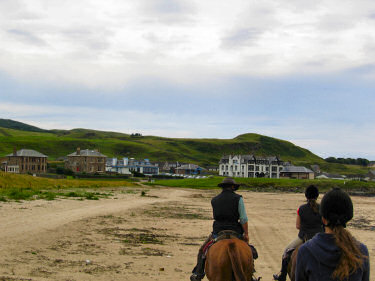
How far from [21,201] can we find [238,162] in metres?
104

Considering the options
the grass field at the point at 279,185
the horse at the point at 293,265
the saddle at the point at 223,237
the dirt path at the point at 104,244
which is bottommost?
the grass field at the point at 279,185

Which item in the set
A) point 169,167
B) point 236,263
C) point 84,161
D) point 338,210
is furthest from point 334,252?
point 169,167

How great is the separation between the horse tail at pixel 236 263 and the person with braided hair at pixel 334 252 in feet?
12.8

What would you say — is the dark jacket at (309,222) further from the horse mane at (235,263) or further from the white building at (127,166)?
the white building at (127,166)

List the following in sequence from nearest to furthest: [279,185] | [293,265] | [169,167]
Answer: [293,265], [279,185], [169,167]

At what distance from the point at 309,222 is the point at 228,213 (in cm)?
222

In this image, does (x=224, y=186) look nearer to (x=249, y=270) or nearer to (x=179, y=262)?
(x=249, y=270)

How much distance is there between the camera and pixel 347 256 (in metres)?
4.21

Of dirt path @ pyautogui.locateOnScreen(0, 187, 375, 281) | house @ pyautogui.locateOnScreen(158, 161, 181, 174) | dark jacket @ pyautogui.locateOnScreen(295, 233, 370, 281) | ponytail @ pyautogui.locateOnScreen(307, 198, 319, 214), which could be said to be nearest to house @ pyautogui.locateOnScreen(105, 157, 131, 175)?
house @ pyautogui.locateOnScreen(158, 161, 181, 174)

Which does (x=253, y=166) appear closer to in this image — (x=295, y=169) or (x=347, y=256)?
(x=295, y=169)

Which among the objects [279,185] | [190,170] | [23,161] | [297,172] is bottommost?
[279,185]

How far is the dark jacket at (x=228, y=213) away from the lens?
977cm

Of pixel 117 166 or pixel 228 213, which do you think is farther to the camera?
pixel 117 166

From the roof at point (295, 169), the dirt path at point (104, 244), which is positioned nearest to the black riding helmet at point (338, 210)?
the dirt path at point (104, 244)
